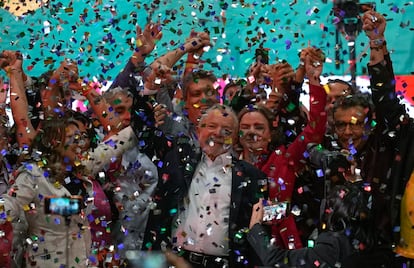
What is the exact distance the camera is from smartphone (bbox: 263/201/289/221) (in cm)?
308

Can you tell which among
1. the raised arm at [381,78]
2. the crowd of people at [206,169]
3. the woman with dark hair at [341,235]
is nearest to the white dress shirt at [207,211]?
the crowd of people at [206,169]

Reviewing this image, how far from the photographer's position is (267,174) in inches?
141

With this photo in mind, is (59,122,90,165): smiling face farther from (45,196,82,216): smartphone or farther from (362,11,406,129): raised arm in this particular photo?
(362,11,406,129): raised arm

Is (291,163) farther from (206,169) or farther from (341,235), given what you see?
(341,235)

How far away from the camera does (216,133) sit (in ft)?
11.5

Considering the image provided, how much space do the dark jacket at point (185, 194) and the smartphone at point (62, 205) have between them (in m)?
0.38

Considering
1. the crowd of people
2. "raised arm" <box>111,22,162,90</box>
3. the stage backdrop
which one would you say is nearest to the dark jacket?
the crowd of people

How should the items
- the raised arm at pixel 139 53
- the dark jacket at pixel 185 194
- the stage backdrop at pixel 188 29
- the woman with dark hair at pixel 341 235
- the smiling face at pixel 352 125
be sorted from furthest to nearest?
the stage backdrop at pixel 188 29, the raised arm at pixel 139 53, the smiling face at pixel 352 125, the dark jacket at pixel 185 194, the woman with dark hair at pixel 341 235

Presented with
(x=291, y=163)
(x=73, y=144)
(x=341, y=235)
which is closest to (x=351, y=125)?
(x=291, y=163)

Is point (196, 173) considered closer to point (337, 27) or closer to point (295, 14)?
point (337, 27)

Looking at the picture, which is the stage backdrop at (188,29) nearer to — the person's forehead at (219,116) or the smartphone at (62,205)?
the person's forehead at (219,116)

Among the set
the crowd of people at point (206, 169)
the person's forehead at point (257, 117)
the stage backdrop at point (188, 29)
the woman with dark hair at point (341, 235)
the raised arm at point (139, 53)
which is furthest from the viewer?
the stage backdrop at point (188, 29)

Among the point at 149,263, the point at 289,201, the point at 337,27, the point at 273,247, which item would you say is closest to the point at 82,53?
the point at 337,27

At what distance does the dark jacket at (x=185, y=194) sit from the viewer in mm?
3316
